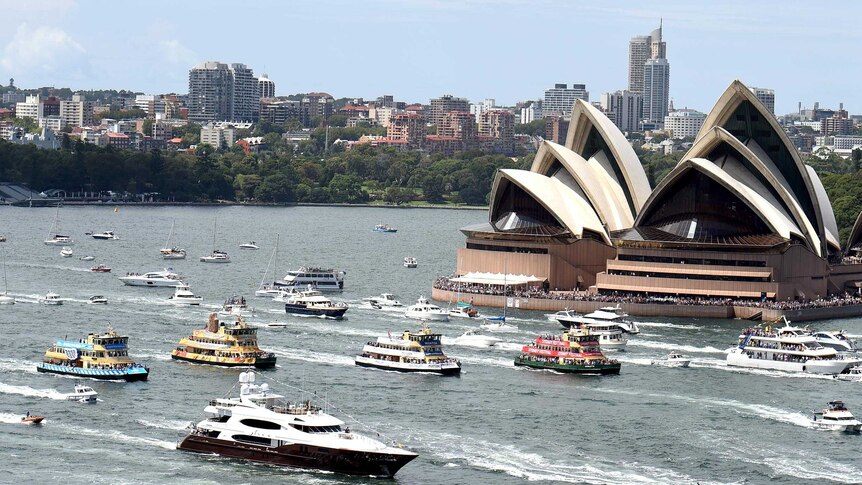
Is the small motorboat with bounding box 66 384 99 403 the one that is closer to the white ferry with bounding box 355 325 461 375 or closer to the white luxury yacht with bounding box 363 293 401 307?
the white ferry with bounding box 355 325 461 375

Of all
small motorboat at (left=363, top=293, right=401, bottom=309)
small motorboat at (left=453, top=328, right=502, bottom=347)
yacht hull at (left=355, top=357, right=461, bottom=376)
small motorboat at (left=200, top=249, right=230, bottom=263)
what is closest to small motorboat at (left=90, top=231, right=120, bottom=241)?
small motorboat at (left=200, top=249, right=230, bottom=263)

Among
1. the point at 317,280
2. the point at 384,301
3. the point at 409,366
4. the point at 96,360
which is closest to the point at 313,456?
the point at 96,360

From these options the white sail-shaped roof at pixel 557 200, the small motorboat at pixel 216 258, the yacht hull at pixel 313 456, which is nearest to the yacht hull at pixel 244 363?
the yacht hull at pixel 313 456

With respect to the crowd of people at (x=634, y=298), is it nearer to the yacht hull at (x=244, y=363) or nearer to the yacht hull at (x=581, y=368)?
the yacht hull at (x=581, y=368)

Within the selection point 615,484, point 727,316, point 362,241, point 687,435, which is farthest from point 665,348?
point 362,241

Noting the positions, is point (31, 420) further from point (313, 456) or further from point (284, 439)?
point (313, 456)

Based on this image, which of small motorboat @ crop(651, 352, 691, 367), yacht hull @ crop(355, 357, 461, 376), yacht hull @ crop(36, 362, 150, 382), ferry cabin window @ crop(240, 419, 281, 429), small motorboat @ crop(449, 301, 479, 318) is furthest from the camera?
small motorboat @ crop(449, 301, 479, 318)

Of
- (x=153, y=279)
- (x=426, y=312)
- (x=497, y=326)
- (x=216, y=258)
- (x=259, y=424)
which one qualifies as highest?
(x=216, y=258)
